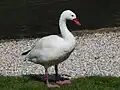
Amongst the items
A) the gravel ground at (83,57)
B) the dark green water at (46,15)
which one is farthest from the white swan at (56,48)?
the dark green water at (46,15)

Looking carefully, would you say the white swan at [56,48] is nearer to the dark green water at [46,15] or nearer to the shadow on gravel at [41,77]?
the shadow on gravel at [41,77]

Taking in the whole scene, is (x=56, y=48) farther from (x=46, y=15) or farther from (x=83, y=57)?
(x=46, y=15)

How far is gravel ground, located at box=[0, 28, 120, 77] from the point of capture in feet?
25.5

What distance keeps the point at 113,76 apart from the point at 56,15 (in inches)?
256

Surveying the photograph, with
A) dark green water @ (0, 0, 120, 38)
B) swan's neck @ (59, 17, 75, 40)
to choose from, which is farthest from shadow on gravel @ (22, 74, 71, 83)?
dark green water @ (0, 0, 120, 38)

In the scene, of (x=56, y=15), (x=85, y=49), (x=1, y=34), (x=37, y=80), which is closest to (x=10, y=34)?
(x=1, y=34)

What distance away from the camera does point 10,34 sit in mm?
11867

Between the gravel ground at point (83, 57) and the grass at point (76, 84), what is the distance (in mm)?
692

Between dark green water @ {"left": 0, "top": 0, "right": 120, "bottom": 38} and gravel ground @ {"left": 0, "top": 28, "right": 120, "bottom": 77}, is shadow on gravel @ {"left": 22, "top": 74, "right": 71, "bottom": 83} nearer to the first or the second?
gravel ground @ {"left": 0, "top": 28, "right": 120, "bottom": 77}

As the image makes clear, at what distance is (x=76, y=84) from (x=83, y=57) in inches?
84.8

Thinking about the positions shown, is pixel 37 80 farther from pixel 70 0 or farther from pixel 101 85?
pixel 70 0

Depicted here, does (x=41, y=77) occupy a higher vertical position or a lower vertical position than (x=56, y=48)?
lower

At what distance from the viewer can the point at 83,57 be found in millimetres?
8641

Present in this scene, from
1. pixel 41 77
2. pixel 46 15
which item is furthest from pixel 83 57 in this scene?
pixel 46 15
